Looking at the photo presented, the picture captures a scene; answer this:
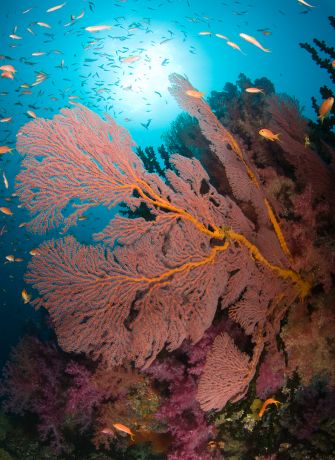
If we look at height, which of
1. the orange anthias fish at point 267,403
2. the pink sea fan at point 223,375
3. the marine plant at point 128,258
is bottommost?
the orange anthias fish at point 267,403

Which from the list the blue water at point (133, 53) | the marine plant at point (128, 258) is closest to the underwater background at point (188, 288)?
the marine plant at point (128, 258)

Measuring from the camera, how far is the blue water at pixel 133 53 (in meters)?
36.7

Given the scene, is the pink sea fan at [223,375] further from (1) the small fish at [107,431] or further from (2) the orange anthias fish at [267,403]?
(1) the small fish at [107,431]

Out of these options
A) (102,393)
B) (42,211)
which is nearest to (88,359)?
(102,393)

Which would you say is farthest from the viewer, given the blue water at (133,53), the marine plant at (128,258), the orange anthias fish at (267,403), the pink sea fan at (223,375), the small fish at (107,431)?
the blue water at (133,53)

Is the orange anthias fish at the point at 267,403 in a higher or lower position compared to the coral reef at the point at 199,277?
lower

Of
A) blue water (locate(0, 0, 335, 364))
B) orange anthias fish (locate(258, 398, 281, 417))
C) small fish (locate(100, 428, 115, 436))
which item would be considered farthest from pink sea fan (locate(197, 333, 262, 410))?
blue water (locate(0, 0, 335, 364))

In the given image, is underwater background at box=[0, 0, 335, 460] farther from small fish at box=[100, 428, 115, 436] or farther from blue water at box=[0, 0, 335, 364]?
blue water at box=[0, 0, 335, 364]

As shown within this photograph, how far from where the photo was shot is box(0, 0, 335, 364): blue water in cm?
3672

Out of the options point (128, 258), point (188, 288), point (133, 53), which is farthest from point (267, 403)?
point (133, 53)

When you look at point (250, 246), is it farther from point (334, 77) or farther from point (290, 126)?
point (334, 77)

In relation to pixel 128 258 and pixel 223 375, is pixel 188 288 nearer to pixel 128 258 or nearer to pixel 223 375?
pixel 128 258

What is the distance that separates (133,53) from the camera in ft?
114

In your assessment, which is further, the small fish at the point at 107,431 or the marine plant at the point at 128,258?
the small fish at the point at 107,431
